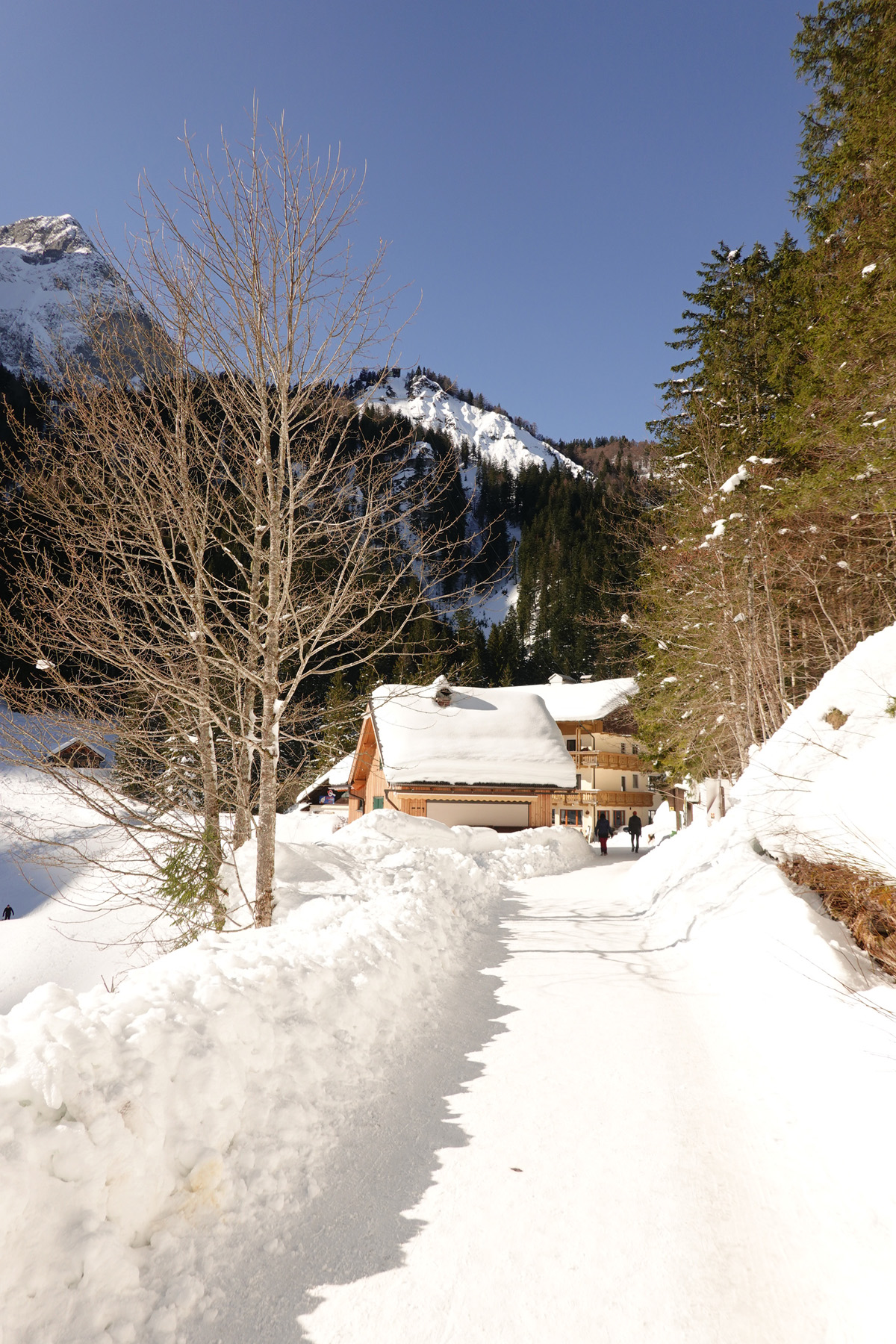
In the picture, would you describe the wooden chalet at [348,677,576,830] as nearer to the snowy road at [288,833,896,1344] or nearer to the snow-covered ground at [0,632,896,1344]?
the snow-covered ground at [0,632,896,1344]

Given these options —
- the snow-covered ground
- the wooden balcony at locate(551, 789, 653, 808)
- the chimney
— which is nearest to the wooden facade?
the chimney

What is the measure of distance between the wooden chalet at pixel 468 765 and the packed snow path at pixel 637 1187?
17638mm

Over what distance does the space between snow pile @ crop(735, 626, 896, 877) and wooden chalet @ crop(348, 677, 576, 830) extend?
45.7 feet

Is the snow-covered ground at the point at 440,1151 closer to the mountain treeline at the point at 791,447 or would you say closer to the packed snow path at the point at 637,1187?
the packed snow path at the point at 637,1187

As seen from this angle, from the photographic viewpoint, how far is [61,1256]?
2.30m

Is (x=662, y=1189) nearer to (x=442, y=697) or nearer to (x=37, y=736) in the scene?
(x=37, y=736)

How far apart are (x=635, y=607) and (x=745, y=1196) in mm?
18924

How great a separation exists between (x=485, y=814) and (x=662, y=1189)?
2212 centimetres

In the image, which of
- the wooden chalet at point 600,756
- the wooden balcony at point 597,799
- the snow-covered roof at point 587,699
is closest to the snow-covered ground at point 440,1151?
the wooden balcony at point 597,799

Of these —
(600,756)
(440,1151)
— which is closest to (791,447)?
(440,1151)

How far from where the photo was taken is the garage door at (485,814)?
81.4 ft

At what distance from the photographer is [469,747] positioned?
24.8 m

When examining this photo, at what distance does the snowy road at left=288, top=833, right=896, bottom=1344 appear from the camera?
247cm

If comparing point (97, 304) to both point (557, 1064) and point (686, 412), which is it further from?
point (686, 412)
